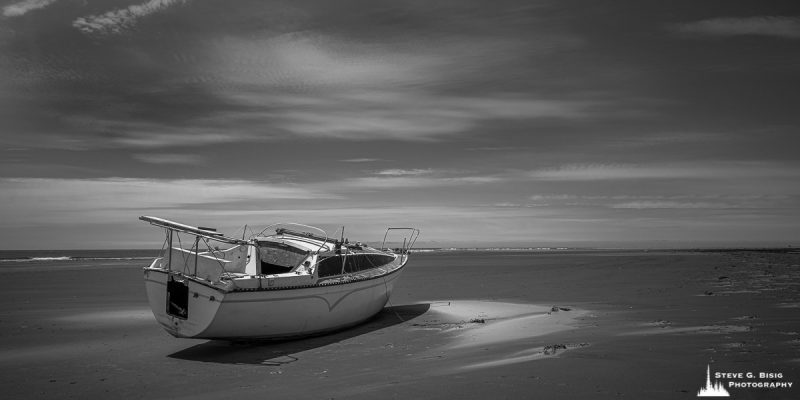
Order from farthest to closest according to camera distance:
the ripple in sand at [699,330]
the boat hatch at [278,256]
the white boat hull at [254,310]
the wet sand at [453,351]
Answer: the boat hatch at [278,256] < the white boat hull at [254,310] < the ripple in sand at [699,330] < the wet sand at [453,351]

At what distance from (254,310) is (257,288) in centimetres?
48

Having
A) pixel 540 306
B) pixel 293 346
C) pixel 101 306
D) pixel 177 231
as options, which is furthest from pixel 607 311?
pixel 101 306

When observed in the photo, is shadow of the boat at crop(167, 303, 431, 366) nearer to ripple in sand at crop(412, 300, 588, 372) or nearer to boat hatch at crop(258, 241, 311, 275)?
ripple in sand at crop(412, 300, 588, 372)

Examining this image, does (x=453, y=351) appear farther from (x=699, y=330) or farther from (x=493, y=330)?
(x=699, y=330)

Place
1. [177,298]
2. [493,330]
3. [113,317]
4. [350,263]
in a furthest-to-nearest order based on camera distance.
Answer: [113,317], [350,263], [493,330], [177,298]

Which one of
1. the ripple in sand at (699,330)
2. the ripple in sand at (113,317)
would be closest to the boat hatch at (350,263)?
the ripple in sand at (113,317)

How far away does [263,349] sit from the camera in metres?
13.0

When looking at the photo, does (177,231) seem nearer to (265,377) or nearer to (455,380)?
(265,377)

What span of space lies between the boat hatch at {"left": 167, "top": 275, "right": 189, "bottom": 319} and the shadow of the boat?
37.4 inches

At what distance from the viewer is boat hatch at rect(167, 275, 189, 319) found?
482 inches

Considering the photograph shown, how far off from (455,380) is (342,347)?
463 centimetres

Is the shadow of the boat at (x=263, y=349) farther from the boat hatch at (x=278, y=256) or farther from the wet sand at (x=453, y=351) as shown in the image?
the boat hatch at (x=278, y=256)

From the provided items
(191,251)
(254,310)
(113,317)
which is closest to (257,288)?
(254,310)

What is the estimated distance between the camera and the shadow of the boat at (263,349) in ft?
39.0
